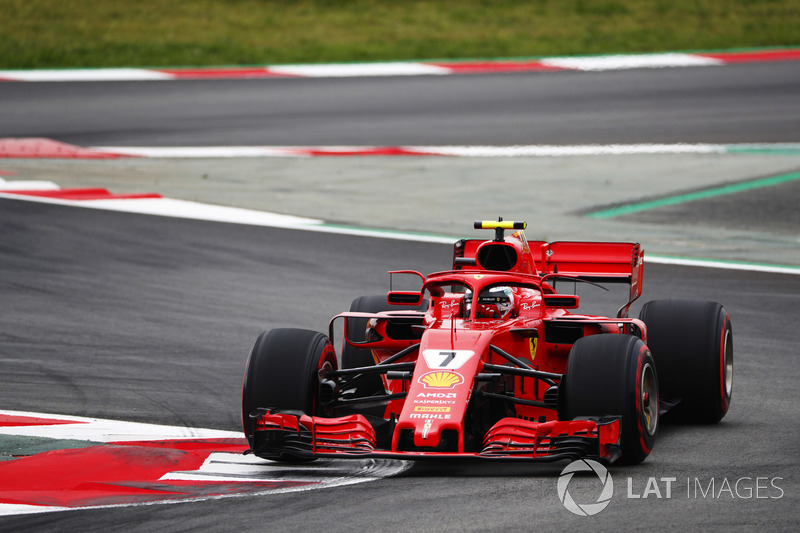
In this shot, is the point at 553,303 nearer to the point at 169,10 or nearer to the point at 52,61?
the point at 52,61

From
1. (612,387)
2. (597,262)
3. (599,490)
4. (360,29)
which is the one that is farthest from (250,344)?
(360,29)

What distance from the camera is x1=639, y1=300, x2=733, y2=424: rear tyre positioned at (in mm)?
8930

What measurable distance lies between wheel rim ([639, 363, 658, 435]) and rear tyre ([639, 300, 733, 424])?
1.02 meters

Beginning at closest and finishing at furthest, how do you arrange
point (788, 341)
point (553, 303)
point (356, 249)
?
1. point (553, 303)
2. point (788, 341)
3. point (356, 249)

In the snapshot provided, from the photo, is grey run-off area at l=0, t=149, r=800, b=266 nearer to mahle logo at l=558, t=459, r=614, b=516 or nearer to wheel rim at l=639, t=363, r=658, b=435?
wheel rim at l=639, t=363, r=658, b=435

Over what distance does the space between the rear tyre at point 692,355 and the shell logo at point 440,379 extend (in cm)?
212

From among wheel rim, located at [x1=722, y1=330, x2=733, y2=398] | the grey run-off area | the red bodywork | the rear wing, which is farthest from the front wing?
the grey run-off area

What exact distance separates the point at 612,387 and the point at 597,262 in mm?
2519

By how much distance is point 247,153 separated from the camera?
2006cm

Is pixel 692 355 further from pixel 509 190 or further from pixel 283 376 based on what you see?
pixel 509 190

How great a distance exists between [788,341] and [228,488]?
5.74 meters

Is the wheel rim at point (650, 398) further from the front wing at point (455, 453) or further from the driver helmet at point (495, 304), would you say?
the driver helmet at point (495, 304)

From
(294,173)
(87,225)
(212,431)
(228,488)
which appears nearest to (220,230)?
(87,225)

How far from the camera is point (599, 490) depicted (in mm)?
6863
